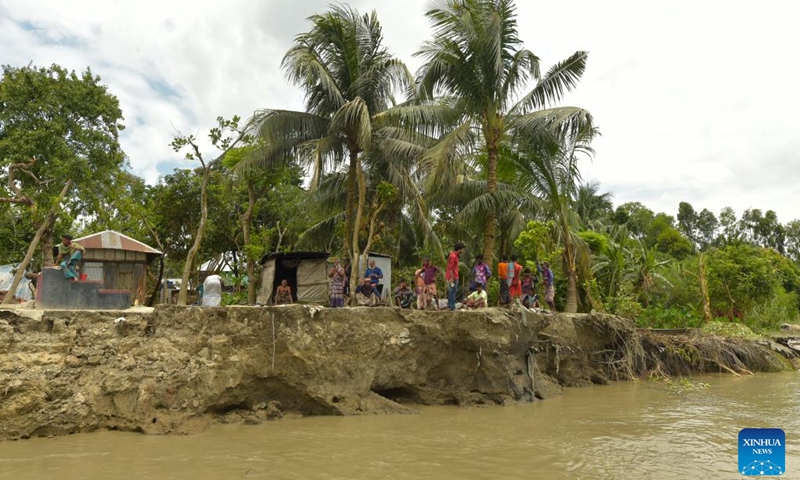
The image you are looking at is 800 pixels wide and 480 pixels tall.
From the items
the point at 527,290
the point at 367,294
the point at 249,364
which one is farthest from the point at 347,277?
the point at 527,290

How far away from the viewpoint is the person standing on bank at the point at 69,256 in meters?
8.96

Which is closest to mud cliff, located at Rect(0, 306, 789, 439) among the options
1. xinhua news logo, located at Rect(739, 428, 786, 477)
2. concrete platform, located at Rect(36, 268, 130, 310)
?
concrete platform, located at Rect(36, 268, 130, 310)

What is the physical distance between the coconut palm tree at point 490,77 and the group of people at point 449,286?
126 cm

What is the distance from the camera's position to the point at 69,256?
912 cm

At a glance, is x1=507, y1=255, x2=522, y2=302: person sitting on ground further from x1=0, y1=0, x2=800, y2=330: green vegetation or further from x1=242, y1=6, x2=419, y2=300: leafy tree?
x1=242, y1=6, x2=419, y2=300: leafy tree

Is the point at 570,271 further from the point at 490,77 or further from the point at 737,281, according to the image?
the point at 737,281

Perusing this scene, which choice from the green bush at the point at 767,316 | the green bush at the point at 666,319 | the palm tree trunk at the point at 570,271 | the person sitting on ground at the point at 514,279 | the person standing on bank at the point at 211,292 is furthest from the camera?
the green bush at the point at 767,316

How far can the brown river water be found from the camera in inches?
252

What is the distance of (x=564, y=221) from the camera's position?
14.9 meters

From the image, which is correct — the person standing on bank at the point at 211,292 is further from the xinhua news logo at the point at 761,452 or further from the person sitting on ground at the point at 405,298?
the xinhua news logo at the point at 761,452

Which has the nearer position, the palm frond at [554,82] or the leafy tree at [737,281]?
the palm frond at [554,82]

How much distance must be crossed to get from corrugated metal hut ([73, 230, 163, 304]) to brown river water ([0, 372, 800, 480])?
8127 millimetres

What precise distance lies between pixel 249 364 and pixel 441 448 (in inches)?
144

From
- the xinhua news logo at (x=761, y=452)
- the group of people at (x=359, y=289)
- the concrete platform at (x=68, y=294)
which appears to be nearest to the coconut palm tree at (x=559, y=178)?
the group of people at (x=359, y=289)
